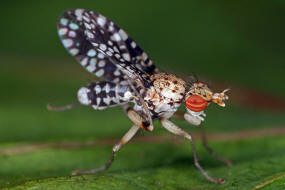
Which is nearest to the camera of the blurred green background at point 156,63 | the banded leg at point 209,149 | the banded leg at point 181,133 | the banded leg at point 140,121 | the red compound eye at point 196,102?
the banded leg at point 181,133

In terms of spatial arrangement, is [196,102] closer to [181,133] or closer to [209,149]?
[181,133]

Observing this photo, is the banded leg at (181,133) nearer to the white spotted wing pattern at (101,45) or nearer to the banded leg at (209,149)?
the banded leg at (209,149)

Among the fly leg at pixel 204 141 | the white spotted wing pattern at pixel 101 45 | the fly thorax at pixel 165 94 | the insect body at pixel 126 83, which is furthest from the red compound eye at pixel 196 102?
the white spotted wing pattern at pixel 101 45

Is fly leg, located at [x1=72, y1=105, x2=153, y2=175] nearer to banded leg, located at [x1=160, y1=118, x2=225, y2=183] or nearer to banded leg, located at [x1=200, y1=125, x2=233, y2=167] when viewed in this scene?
banded leg, located at [x1=160, y1=118, x2=225, y2=183]

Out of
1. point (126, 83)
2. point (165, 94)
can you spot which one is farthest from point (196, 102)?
point (126, 83)

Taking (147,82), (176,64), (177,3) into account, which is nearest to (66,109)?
(147,82)

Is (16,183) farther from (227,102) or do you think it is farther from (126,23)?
(126,23)

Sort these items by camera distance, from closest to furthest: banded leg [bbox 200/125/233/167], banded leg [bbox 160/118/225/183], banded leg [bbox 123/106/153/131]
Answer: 1. banded leg [bbox 160/118/225/183]
2. banded leg [bbox 123/106/153/131]
3. banded leg [bbox 200/125/233/167]

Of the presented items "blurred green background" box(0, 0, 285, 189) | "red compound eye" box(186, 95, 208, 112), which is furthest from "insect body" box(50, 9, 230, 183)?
"blurred green background" box(0, 0, 285, 189)
